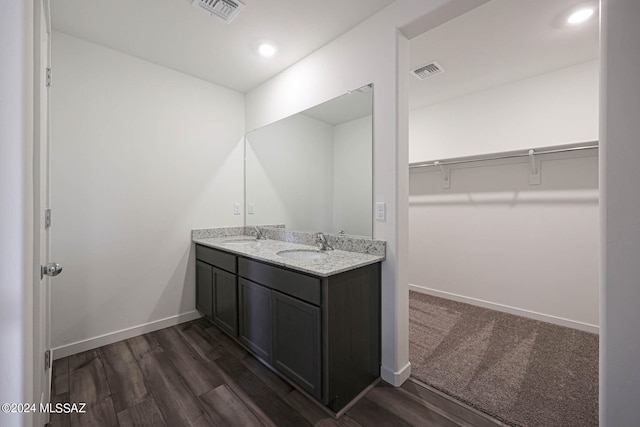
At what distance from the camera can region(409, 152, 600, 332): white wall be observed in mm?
2457

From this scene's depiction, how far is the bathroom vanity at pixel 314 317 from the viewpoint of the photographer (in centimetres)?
143

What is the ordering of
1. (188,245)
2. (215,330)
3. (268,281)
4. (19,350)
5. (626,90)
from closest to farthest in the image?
(19,350) → (626,90) → (268,281) → (215,330) → (188,245)

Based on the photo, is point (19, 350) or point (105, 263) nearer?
point (19, 350)

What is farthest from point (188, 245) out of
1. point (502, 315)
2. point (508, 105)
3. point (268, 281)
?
point (508, 105)

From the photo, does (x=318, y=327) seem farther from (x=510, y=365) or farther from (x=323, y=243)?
(x=510, y=365)

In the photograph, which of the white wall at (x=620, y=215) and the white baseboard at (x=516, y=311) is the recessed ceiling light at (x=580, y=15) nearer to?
the white wall at (x=620, y=215)

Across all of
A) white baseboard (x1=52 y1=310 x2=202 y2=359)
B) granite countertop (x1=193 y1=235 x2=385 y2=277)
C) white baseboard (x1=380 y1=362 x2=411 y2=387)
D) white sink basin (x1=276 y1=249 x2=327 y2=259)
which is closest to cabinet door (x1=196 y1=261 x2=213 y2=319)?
white baseboard (x1=52 y1=310 x2=202 y2=359)

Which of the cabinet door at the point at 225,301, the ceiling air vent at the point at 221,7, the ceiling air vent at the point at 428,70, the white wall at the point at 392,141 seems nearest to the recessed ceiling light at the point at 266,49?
the ceiling air vent at the point at 221,7

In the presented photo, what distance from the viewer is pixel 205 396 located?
1602 mm

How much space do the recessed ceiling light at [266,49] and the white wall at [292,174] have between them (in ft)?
1.82

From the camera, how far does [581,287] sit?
8.10 ft

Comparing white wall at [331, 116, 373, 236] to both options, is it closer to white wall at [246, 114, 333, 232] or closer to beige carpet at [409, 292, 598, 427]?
white wall at [246, 114, 333, 232]

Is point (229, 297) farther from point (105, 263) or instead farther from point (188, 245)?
point (105, 263)

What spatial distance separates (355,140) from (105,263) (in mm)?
2300
